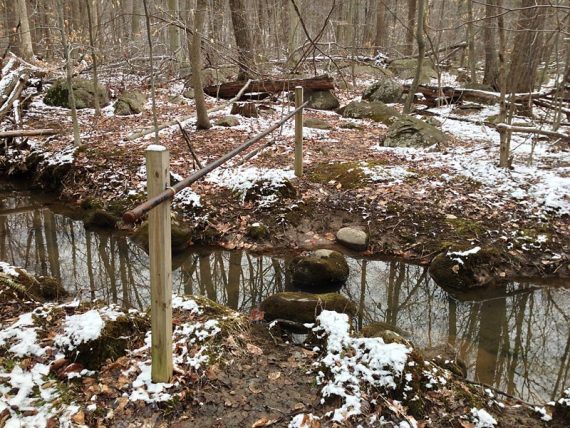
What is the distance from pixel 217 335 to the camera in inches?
139

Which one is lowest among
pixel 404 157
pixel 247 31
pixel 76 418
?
pixel 76 418

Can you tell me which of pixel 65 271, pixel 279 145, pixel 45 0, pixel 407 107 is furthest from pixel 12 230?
pixel 45 0

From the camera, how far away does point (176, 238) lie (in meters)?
6.48

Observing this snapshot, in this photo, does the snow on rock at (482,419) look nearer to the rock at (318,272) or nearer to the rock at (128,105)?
the rock at (318,272)

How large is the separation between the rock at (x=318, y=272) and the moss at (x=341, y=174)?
213cm

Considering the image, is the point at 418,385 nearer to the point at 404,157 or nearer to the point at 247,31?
the point at 404,157

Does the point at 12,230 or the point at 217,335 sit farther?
the point at 12,230

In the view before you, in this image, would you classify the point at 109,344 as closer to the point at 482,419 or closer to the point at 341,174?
the point at 482,419

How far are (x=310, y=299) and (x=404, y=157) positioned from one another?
5.05 meters

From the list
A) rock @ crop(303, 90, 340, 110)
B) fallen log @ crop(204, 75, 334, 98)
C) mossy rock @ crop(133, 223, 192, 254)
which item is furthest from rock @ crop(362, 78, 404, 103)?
mossy rock @ crop(133, 223, 192, 254)

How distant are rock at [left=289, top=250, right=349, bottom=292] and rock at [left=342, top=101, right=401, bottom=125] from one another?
7063 millimetres

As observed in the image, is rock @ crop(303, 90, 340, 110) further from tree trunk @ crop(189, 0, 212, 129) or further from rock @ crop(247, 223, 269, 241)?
rock @ crop(247, 223, 269, 241)

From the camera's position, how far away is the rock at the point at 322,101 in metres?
13.1

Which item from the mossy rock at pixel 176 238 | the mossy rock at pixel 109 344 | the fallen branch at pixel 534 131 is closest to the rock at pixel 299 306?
the mossy rock at pixel 109 344
